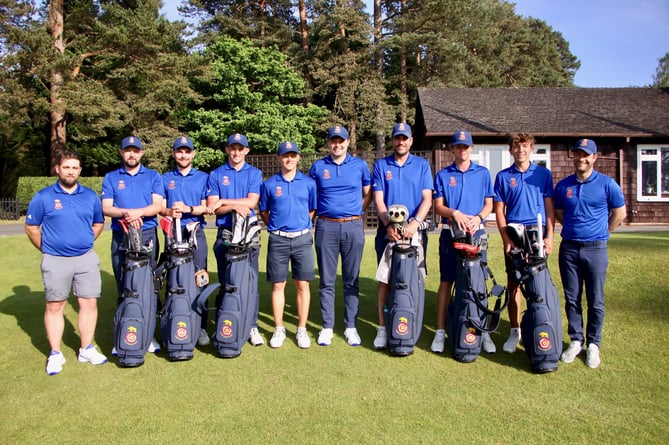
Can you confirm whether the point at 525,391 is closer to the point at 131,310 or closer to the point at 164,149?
the point at 131,310

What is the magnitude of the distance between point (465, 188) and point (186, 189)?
264 cm

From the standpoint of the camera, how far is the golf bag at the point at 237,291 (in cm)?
433

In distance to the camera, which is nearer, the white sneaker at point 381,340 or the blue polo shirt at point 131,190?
the white sneaker at point 381,340

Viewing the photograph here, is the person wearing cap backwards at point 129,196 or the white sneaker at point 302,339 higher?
the person wearing cap backwards at point 129,196

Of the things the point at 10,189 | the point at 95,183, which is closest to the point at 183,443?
the point at 95,183

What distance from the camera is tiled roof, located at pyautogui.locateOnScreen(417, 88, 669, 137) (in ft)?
51.8

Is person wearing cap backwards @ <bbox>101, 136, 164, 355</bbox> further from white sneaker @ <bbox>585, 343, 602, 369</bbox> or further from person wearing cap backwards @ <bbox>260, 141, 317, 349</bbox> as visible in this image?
white sneaker @ <bbox>585, 343, 602, 369</bbox>

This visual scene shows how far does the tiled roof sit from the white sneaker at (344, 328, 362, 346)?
38.3ft

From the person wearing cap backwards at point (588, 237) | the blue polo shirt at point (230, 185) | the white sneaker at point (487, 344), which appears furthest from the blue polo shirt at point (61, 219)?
the person wearing cap backwards at point (588, 237)

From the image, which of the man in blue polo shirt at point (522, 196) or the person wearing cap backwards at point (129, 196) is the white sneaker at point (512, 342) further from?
the person wearing cap backwards at point (129, 196)

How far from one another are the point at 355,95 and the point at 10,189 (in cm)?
2079

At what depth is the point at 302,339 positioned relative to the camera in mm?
4664

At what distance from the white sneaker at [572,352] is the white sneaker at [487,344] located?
→ 55 cm

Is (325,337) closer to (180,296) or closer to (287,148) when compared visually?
(180,296)
